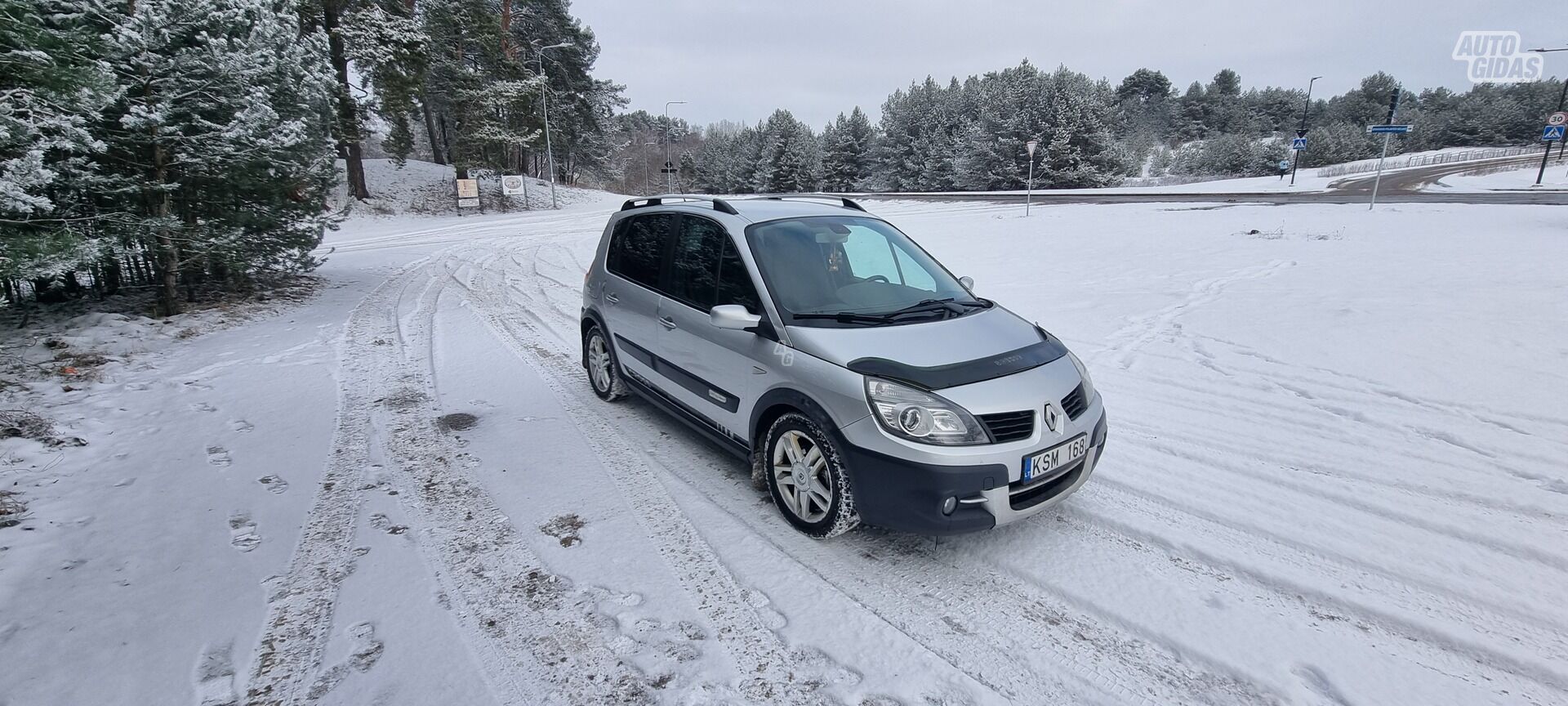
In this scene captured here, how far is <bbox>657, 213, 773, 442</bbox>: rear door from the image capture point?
380 cm

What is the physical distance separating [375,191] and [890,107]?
45.7 meters

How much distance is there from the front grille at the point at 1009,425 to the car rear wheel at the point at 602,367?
3.20 m

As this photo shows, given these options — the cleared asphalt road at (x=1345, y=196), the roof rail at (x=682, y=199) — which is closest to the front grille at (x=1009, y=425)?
the roof rail at (x=682, y=199)

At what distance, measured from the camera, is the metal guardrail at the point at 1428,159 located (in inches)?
1831

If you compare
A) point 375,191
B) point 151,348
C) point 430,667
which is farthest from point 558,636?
point 375,191

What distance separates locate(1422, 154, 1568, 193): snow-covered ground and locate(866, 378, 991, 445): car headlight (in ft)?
119

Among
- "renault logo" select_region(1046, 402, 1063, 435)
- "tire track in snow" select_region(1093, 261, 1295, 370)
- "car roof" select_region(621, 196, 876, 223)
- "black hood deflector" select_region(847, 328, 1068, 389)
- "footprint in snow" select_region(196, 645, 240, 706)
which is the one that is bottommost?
"footprint in snow" select_region(196, 645, 240, 706)

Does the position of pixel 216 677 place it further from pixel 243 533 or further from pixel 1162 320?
pixel 1162 320

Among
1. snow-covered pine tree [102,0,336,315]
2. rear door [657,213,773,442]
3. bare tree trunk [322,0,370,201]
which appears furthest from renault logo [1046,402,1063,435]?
bare tree trunk [322,0,370,201]

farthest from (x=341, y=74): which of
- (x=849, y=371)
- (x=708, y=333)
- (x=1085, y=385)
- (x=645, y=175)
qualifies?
(x=645, y=175)

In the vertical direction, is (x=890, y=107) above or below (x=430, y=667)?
above

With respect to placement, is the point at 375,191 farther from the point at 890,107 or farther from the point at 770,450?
the point at 890,107

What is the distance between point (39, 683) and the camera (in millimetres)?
2455

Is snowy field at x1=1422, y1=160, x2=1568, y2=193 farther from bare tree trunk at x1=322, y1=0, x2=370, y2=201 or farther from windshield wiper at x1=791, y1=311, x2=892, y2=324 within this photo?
bare tree trunk at x1=322, y1=0, x2=370, y2=201
